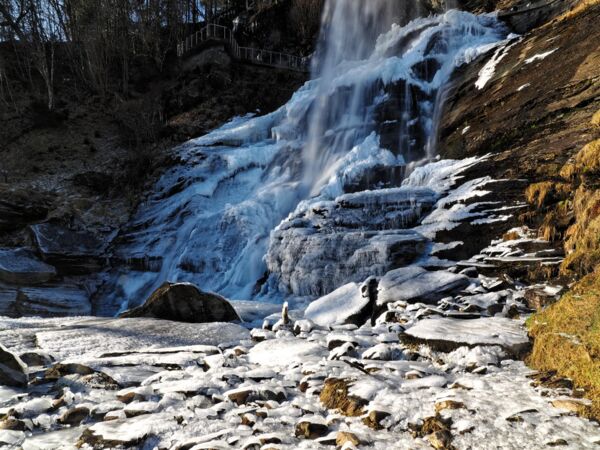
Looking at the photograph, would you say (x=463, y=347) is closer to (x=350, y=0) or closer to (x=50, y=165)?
(x=50, y=165)

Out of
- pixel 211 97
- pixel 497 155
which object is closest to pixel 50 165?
pixel 211 97

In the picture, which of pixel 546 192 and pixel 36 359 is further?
pixel 546 192

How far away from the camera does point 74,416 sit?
10.6ft

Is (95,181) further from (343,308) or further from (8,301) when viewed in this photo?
(343,308)

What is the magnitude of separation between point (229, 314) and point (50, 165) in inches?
739

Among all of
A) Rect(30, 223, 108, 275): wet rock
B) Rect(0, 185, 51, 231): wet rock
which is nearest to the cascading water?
Rect(30, 223, 108, 275): wet rock

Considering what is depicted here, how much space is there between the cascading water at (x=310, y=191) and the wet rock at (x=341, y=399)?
18.4 feet

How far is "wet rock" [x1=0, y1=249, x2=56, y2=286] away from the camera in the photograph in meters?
13.6

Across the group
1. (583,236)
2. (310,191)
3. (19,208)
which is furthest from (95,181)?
(583,236)

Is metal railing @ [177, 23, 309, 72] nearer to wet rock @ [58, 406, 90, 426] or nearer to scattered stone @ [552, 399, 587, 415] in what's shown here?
wet rock @ [58, 406, 90, 426]

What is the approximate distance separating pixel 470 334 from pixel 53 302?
13.2 m

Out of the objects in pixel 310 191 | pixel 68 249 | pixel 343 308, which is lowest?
pixel 343 308

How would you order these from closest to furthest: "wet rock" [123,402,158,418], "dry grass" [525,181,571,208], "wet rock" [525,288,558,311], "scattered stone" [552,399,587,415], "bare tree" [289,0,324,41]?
"scattered stone" [552,399,587,415] < "wet rock" [123,402,158,418] < "wet rock" [525,288,558,311] < "dry grass" [525,181,571,208] < "bare tree" [289,0,324,41]

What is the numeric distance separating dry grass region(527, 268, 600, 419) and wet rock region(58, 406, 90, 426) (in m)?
3.58
